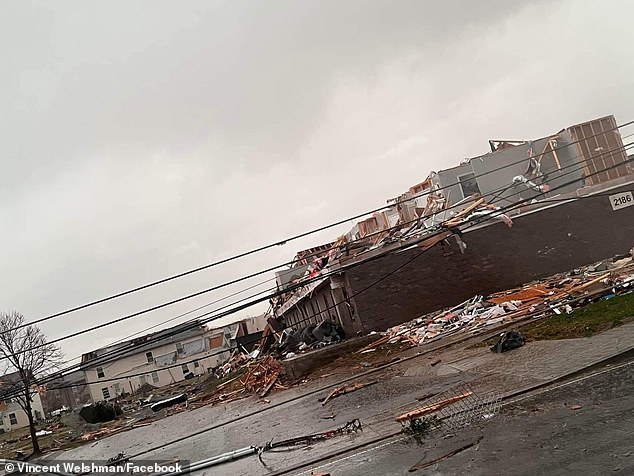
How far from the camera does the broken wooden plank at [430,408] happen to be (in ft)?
31.3

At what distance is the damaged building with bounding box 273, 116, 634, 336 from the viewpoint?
2372cm

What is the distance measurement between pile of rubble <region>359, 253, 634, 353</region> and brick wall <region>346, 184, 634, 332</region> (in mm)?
1051

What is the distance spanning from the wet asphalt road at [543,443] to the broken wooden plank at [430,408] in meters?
1.04

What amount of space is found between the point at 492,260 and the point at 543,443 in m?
19.1

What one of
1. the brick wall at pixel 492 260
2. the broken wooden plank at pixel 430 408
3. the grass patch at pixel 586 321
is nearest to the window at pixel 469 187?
the brick wall at pixel 492 260

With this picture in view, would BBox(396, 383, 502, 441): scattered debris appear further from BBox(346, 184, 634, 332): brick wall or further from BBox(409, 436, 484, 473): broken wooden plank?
BBox(346, 184, 634, 332): brick wall

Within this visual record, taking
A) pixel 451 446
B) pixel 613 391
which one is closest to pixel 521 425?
pixel 451 446

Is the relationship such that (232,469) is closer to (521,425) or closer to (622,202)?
(521,425)

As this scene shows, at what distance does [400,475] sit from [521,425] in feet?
6.43

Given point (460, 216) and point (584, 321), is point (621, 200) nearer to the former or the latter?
point (460, 216)

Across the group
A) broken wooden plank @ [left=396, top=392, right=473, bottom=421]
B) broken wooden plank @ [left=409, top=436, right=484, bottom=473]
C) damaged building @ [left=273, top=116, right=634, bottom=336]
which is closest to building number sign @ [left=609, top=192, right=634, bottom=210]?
damaged building @ [left=273, top=116, right=634, bottom=336]

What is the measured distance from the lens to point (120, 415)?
109 ft

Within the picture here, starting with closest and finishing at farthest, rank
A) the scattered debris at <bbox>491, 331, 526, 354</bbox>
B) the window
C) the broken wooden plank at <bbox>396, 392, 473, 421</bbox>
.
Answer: the broken wooden plank at <bbox>396, 392, 473, 421</bbox> < the scattered debris at <bbox>491, 331, 526, 354</bbox> < the window

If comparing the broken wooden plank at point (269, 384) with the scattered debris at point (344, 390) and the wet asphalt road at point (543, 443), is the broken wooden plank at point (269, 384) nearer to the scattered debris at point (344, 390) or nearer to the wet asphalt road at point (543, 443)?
the scattered debris at point (344, 390)
